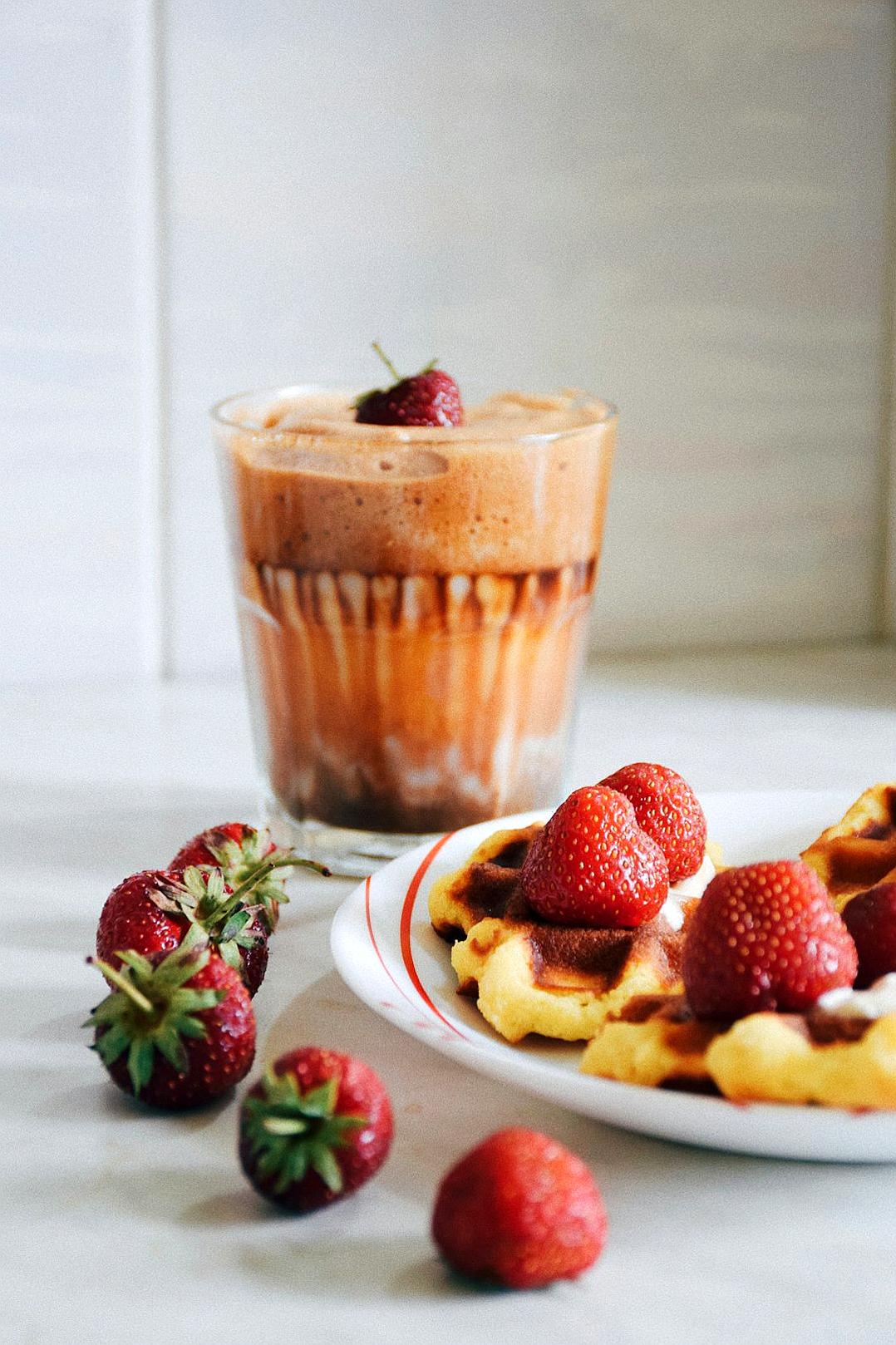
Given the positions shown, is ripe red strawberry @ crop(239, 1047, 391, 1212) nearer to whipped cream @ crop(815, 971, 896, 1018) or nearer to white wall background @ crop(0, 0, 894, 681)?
whipped cream @ crop(815, 971, 896, 1018)

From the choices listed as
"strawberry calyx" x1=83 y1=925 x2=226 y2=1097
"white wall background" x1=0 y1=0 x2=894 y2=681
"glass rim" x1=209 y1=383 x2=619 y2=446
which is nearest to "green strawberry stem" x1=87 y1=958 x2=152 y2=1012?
"strawberry calyx" x1=83 y1=925 x2=226 y2=1097

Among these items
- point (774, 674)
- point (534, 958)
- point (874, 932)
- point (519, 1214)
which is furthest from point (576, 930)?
point (774, 674)

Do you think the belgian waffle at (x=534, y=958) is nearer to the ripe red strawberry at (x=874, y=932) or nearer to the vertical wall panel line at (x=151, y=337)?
the ripe red strawberry at (x=874, y=932)

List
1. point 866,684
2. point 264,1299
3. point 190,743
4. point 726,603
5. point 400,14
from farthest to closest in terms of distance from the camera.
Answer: point 726,603
point 866,684
point 400,14
point 190,743
point 264,1299

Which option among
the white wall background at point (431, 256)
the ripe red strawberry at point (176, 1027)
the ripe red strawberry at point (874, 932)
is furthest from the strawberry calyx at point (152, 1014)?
the white wall background at point (431, 256)

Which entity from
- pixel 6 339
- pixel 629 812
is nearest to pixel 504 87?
pixel 6 339

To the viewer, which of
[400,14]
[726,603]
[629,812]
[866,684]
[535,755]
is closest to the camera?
[629,812]

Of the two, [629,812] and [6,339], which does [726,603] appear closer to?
[6,339]
